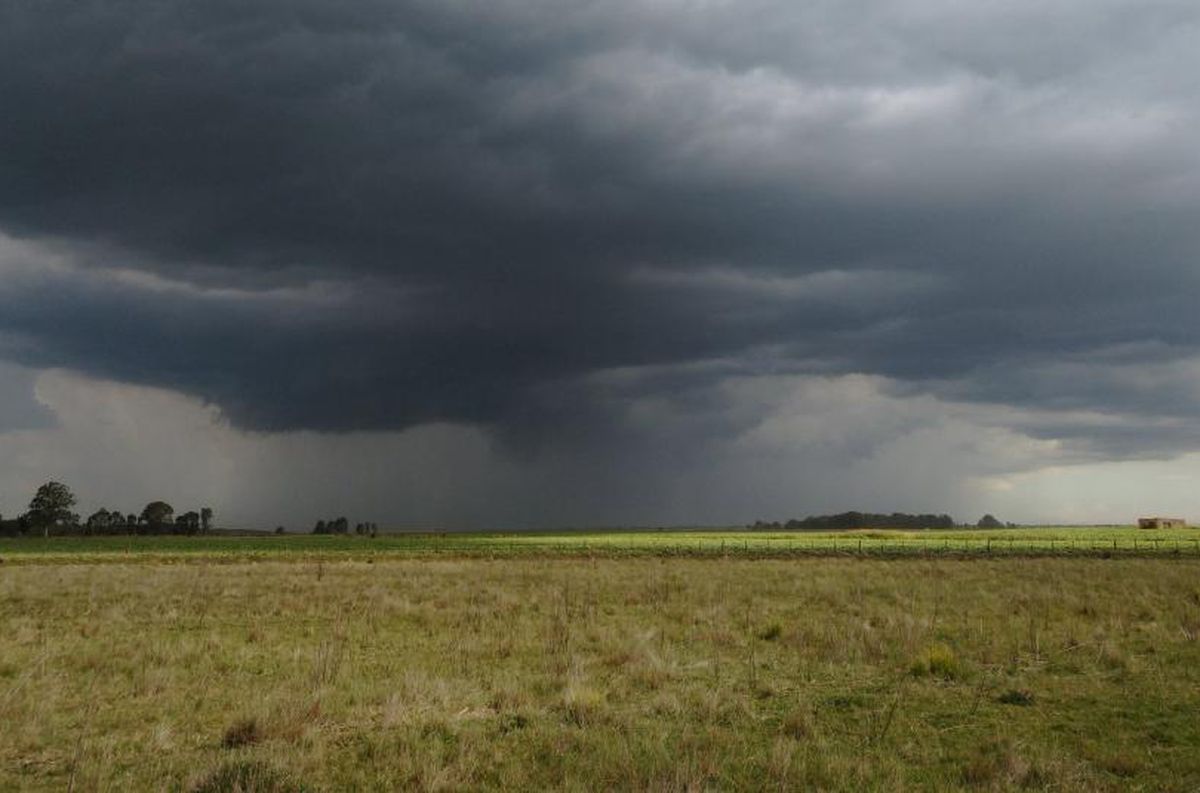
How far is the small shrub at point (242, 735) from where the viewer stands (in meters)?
11.5

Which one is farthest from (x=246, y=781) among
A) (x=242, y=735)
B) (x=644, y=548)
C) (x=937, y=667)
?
(x=644, y=548)

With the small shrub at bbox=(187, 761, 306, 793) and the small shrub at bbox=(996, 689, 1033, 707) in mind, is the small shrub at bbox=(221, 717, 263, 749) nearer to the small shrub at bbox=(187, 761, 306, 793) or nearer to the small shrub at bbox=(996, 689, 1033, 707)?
the small shrub at bbox=(187, 761, 306, 793)

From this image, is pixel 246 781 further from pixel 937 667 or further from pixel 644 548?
pixel 644 548

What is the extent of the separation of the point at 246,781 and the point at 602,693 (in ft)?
20.6

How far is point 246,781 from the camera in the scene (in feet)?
30.8

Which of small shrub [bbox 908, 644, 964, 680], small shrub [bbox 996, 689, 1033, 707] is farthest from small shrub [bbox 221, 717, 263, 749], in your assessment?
small shrub [bbox 908, 644, 964, 680]

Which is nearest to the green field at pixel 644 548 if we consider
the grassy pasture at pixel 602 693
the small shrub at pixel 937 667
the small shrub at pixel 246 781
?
the grassy pasture at pixel 602 693

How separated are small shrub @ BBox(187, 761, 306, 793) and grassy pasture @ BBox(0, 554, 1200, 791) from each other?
0.18 ft

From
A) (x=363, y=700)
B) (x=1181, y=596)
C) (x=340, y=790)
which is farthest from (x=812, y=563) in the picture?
(x=340, y=790)

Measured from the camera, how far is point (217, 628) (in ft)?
76.1

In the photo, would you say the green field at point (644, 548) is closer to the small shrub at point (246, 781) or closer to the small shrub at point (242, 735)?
the small shrub at point (242, 735)

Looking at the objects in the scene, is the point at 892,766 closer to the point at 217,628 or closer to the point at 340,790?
the point at 340,790

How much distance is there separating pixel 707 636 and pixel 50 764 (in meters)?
14.4

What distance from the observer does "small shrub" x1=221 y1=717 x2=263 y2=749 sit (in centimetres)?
1149
